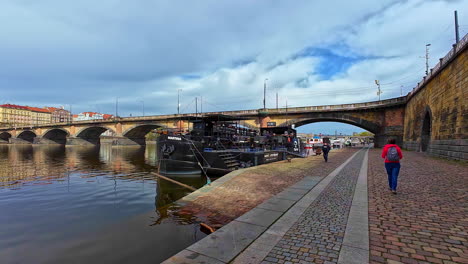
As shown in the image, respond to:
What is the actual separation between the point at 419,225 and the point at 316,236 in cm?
225

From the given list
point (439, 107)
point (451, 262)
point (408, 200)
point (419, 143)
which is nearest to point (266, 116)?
point (419, 143)

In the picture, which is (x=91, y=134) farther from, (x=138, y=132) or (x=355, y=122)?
(x=355, y=122)

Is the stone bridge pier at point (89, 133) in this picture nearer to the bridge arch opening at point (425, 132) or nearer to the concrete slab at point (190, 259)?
the bridge arch opening at point (425, 132)

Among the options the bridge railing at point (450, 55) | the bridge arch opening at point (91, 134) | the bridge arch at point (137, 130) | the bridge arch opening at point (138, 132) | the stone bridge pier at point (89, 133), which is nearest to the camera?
the bridge railing at point (450, 55)

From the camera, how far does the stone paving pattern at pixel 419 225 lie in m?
3.41

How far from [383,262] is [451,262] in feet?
3.03

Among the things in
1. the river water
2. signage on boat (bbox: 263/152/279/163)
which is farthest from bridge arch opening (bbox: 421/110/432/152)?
the river water

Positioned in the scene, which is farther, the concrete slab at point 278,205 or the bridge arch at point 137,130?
the bridge arch at point 137,130

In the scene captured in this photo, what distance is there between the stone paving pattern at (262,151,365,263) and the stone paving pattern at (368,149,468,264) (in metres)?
0.54

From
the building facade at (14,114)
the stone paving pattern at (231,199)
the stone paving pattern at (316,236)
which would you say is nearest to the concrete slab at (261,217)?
the stone paving pattern at (316,236)

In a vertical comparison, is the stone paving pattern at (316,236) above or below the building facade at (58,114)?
below

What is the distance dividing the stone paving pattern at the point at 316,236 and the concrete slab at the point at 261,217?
0.54m

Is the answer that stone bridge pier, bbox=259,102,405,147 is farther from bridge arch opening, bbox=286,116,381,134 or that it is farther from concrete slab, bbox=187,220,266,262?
concrete slab, bbox=187,220,266,262

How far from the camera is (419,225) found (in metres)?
4.57
